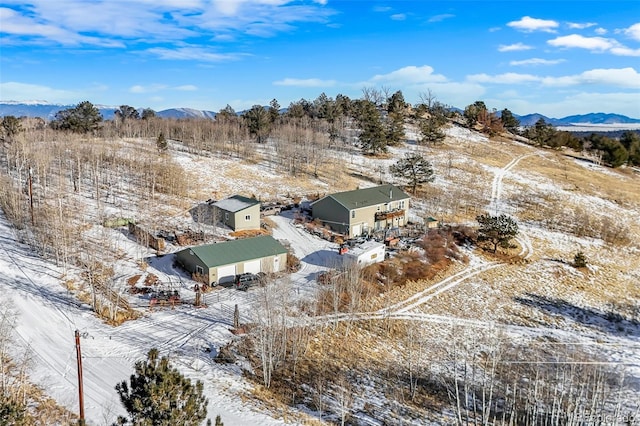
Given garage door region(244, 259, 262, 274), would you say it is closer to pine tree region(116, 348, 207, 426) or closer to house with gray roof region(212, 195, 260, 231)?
house with gray roof region(212, 195, 260, 231)

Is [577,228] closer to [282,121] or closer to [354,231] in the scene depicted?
[354,231]

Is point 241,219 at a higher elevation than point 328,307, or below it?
higher

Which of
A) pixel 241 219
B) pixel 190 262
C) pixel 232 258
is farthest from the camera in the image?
pixel 241 219

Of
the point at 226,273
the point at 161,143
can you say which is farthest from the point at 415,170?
the point at 161,143

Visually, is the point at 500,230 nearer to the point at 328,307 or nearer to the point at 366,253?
the point at 366,253

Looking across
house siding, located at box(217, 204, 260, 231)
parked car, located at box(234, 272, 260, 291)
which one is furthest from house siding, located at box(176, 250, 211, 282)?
house siding, located at box(217, 204, 260, 231)
